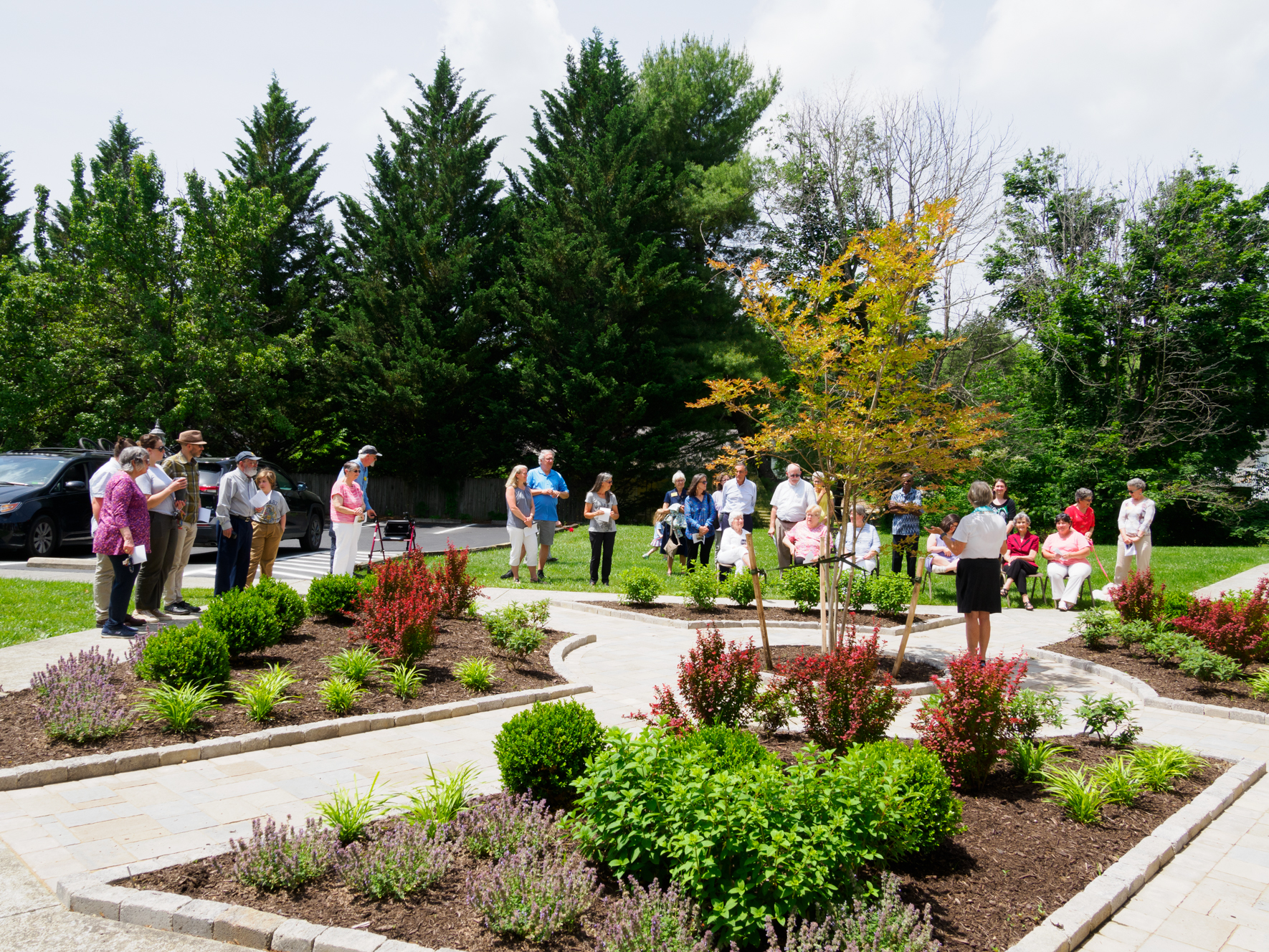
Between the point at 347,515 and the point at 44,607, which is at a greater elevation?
the point at 347,515

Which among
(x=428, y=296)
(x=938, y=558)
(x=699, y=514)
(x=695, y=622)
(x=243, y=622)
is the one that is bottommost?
(x=695, y=622)

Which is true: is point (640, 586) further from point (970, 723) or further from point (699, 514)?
point (970, 723)

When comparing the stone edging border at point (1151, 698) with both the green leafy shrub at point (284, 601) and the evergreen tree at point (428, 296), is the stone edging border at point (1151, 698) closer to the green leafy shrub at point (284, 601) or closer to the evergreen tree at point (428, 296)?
the green leafy shrub at point (284, 601)

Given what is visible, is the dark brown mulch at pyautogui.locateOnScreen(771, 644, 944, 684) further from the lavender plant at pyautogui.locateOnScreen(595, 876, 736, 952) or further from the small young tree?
the lavender plant at pyautogui.locateOnScreen(595, 876, 736, 952)

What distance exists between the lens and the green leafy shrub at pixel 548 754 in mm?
4141

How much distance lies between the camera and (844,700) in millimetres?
4836

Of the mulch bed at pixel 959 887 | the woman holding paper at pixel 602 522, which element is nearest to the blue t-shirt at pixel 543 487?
the woman holding paper at pixel 602 522

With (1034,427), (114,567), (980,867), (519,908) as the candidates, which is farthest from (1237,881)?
(1034,427)

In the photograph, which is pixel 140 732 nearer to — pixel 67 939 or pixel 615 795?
pixel 67 939

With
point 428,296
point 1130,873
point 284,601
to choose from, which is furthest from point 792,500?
point 428,296

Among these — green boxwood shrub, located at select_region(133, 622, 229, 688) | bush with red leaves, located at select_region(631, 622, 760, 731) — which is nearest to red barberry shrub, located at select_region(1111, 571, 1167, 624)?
bush with red leaves, located at select_region(631, 622, 760, 731)

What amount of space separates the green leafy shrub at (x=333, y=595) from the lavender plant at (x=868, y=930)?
6.63 metres

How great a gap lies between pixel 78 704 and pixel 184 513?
459 centimetres

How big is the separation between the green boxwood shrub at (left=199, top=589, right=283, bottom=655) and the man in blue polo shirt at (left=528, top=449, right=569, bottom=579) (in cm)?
576
